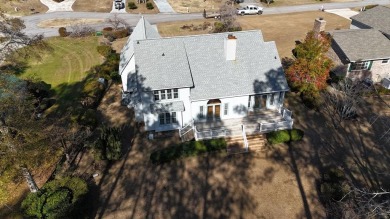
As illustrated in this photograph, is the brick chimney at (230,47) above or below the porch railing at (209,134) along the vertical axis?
above

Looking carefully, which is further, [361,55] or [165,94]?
[361,55]

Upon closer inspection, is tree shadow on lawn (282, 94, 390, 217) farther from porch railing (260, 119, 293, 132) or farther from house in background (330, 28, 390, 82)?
house in background (330, 28, 390, 82)

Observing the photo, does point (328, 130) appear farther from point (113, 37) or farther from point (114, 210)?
point (113, 37)

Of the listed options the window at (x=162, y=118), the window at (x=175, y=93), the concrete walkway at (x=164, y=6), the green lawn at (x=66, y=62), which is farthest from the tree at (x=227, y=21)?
the window at (x=162, y=118)

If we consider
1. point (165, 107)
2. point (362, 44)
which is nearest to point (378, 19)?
point (362, 44)

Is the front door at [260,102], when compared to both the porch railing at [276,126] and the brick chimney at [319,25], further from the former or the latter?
the brick chimney at [319,25]

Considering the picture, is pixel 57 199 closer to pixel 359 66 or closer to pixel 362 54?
pixel 359 66

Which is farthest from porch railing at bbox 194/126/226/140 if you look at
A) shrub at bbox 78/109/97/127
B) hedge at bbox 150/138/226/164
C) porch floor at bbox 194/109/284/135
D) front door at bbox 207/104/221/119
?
shrub at bbox 78/109/97/127
